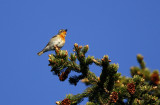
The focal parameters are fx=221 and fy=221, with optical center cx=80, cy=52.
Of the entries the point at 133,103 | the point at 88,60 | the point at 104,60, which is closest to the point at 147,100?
the point at 133,103

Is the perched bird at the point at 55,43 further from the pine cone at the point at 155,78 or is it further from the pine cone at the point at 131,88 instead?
the pine cone at the point at 131,88

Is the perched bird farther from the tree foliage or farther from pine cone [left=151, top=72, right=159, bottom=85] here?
pine cone [left=151, top=72, right=159, bottom=85]

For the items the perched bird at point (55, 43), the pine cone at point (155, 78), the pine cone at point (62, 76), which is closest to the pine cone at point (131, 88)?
the pine cone at point (155, 78)

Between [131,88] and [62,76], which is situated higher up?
[62,76]

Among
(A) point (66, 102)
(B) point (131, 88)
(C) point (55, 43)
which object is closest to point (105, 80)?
(B) point (131, 88)

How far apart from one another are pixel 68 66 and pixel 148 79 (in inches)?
60.0

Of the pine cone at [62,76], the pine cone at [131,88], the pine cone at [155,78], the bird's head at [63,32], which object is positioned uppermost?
the bird's head at [63,32]

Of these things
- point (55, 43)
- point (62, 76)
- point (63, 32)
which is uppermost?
point (63, 32)

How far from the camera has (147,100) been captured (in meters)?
3.49

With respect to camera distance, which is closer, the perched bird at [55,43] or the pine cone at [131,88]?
the pine cone at [131,88]

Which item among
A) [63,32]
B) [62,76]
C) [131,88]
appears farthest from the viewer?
[63,32]

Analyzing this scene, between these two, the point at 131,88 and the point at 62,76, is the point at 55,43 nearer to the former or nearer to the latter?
the point at 62,76

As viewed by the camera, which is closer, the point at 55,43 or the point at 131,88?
the point at 131,88

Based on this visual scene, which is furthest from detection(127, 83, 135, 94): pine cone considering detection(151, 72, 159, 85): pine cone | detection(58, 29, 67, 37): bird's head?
detection(58, 29, 67, 37): bird's head
